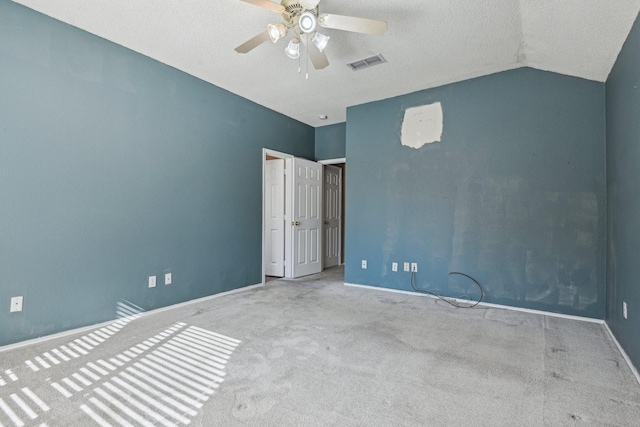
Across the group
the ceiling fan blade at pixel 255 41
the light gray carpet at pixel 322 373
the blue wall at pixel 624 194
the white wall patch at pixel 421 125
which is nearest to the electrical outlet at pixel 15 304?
the light gray carpet at pixel 322 373

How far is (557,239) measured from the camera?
335cm

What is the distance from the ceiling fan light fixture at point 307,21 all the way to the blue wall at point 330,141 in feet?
11.2

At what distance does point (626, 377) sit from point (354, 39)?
129 inches

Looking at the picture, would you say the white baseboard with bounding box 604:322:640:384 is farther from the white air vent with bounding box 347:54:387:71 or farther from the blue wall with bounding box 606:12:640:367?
the white air vent with bounding box 347:54:387:71

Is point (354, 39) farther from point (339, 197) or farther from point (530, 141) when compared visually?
point (339, 197)

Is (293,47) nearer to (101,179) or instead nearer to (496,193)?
(101,179)

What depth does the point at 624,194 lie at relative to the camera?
2.46 m

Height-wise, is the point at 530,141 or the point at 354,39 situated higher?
the point at 354,39

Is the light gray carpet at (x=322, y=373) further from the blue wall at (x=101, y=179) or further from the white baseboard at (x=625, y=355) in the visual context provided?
the blue wall at (x=101, y=179)

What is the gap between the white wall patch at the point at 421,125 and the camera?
4.11m

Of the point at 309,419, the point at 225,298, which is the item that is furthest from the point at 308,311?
the point at 309,419

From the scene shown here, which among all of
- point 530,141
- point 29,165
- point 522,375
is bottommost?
point 522,375

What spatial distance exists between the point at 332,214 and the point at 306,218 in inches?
45.9

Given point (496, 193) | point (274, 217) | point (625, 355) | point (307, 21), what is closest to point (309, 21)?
point (307, 21)
